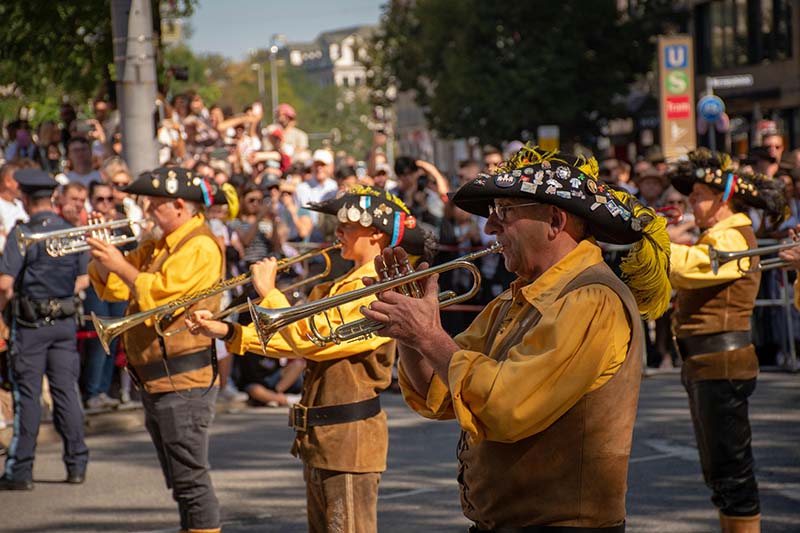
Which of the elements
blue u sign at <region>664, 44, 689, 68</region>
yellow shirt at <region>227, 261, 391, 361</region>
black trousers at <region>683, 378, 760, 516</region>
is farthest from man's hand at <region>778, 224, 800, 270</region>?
blue u sign at <region>664, 44, 689, 68</region>

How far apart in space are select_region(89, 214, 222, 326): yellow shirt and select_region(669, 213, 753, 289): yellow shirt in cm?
238

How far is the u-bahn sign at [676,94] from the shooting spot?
72.6 feet

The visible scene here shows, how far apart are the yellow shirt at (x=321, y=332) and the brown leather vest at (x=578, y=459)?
1.70m

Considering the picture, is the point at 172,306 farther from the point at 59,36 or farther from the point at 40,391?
the point at 59,36

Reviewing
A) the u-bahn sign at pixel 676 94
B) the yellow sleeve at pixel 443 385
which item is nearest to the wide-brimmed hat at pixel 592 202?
the yellow sleeve at pixel 443 385

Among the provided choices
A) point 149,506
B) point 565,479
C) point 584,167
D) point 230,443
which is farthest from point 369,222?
point 230,443

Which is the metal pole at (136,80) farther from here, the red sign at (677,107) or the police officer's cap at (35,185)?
the red sign at (677,107)

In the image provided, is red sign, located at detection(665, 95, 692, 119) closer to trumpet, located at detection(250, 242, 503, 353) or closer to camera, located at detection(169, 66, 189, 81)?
camera, located at detection(169, 66, 189, 81)

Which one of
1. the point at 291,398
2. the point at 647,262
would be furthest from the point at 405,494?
the point at 647,262

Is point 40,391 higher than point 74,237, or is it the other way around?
point 74,237

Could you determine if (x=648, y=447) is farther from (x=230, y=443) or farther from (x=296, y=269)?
(x=296, y=269)

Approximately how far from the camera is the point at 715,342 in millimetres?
7105

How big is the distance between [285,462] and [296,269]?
153 inches

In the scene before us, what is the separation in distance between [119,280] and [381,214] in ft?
7.70
